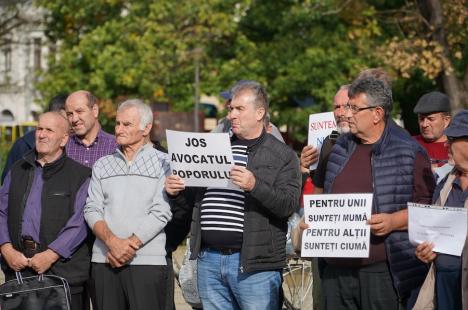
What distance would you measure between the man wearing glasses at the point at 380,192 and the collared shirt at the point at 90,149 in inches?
98.9

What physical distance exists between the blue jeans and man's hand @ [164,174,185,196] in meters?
0.43

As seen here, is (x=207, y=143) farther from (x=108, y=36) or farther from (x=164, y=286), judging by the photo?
(x=108, y=36)

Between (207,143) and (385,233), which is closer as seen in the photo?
(385,233)

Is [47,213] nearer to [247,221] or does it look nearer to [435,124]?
[247,221]

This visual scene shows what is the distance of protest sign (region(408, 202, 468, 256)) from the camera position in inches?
237

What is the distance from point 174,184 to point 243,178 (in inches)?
24.8

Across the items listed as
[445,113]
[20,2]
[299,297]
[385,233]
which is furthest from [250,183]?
[20,2]

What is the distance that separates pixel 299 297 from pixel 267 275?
2.42 m

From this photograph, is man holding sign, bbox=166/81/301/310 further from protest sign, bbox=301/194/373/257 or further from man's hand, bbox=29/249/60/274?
man's hand, bbox=29/249/60/274

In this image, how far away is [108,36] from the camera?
104 ft

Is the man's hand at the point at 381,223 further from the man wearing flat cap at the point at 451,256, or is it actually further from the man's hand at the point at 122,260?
the man's hand at the point at 122,260

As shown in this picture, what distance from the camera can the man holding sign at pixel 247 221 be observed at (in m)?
6.94

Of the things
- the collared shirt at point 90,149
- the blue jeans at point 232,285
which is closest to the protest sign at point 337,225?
the blue jeans at point 232,285

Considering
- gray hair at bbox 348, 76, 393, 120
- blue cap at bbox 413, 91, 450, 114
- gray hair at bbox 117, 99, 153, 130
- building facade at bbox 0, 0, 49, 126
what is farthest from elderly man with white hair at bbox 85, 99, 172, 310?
building facade at bbox 0, 0, 49, 126
